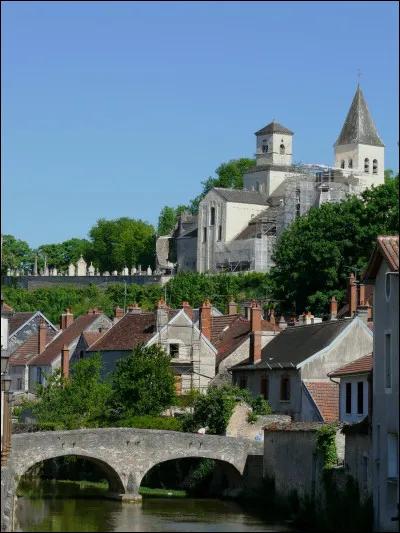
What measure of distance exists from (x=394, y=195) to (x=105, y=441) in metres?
52.9

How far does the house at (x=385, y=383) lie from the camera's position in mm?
39250

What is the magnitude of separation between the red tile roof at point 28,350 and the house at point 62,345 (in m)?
0.83

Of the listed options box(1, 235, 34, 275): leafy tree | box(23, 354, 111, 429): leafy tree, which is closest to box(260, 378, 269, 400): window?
box(23, 354, 111, 429): leafy tree

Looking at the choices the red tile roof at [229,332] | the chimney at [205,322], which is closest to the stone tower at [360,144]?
the red tile roof at [229,332]

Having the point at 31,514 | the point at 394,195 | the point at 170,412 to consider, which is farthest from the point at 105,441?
the point at 394,195

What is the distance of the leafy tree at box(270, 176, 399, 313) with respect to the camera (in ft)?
339

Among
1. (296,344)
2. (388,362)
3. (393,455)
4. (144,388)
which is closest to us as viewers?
(393,455)

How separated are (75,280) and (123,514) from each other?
107 m

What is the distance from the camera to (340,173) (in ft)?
509

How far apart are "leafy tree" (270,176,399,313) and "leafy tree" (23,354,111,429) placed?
103 feet

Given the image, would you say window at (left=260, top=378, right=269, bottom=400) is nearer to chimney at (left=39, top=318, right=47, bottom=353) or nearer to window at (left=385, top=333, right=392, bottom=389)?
chimney at (left=39, top=318, right=47, bottom=353)

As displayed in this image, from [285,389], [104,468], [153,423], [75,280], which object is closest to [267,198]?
[75,280]

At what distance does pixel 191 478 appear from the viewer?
204 ft

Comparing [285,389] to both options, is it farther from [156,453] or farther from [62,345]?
[62,345]
